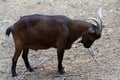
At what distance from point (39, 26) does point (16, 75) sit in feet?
3.50

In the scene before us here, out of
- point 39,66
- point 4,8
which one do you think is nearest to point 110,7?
point 4,8

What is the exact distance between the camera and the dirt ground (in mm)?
7199

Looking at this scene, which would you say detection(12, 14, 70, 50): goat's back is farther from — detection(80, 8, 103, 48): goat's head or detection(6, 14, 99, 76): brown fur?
detection(80, 8, 103, 48): goat's head

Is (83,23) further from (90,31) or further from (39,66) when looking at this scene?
(39,66)

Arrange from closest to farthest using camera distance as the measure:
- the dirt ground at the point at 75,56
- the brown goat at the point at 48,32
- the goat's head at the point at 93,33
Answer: the goat's head at the point at 93,33 < the brown goat at the point at 48,32 < the dirt ground at the point at 75,56

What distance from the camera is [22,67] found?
766cm

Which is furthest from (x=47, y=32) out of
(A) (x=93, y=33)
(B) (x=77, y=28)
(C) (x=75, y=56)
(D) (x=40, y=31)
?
(C) (x=75, y=56)

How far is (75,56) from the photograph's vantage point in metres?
8.27

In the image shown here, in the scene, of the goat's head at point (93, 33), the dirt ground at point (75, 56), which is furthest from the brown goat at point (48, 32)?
the dirt ground at point (75, 56)

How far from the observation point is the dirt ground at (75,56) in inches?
283

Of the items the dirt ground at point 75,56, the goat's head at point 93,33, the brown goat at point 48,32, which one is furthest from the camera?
the dirt ground at point 75,56

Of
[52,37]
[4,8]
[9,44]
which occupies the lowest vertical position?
[4,8]

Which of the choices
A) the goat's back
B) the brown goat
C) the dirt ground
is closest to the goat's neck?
the brown goat

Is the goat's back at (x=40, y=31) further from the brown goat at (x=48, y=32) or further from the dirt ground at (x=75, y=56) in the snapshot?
the dirt ground at (x=75, y=56)
